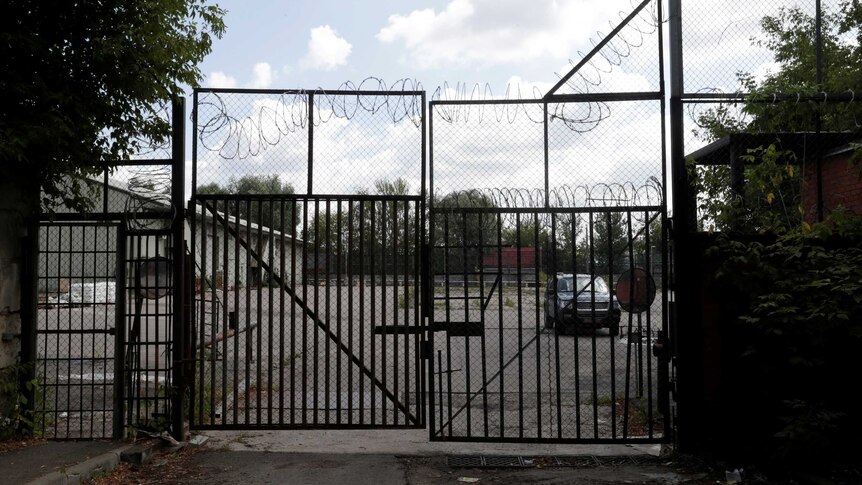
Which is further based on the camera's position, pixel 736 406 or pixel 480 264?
pixel 480 264

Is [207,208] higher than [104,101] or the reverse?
the reverse

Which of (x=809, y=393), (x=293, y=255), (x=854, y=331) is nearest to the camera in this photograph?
(x=854, y=331)

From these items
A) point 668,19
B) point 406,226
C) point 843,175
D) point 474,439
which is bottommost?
point 474,439

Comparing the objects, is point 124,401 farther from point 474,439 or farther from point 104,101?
point 474,439

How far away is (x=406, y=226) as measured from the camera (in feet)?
22.4

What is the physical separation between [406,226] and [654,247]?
97.8 inches

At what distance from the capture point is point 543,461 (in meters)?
6.46

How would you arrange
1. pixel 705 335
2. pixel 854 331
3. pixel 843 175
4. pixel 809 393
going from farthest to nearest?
pixel 843 175 → pixel 705 335 → pixel 809 393 → pixel 854 331

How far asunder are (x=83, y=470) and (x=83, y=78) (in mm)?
3591

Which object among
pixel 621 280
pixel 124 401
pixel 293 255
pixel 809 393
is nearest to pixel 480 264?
pixel 621 280

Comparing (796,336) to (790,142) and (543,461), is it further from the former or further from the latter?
(543,461)

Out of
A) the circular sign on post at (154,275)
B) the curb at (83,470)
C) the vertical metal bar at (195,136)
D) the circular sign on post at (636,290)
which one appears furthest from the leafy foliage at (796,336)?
the curb at (83,470)

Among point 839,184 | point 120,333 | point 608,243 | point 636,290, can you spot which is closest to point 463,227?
point 608,243

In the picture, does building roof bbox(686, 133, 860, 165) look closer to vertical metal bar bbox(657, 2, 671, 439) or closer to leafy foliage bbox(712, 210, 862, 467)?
vertical metal bar bbox(657, 2, 671, 439)
